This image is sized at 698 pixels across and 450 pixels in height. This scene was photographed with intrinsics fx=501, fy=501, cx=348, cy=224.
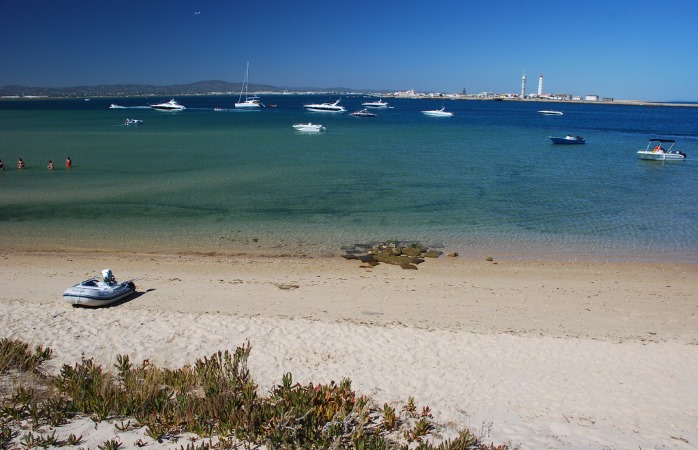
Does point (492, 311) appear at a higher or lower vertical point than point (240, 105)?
lower

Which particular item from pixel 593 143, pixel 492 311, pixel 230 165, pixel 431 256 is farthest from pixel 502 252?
pixel 593 143

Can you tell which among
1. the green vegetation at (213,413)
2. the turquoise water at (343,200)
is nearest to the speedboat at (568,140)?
the turquoise water at (343,200)

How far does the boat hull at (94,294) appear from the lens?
11867 millimetres

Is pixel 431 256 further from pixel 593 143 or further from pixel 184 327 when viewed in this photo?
pixel 593 143

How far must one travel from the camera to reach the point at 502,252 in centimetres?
1861

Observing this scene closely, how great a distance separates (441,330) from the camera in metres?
11.2

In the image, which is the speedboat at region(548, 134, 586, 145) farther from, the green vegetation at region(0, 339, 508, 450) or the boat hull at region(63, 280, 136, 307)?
the green vegetation at region(0, 339, 508, 450)

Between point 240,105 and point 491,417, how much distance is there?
144 meters

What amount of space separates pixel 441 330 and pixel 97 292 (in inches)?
323

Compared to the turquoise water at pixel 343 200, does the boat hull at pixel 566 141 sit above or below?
above

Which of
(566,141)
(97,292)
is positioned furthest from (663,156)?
(97,292)

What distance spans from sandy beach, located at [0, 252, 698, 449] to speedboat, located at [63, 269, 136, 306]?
0.28 meters

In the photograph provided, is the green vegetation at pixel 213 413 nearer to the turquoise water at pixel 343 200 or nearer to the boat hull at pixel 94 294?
the boat hull at pixel 94 294

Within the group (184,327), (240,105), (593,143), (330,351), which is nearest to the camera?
(330,351)
